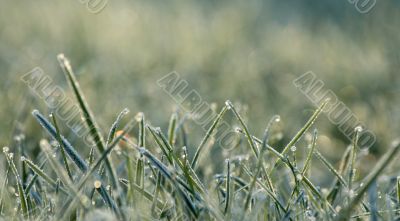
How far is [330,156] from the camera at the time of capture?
241 cm

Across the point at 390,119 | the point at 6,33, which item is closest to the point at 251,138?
the point at 390,119

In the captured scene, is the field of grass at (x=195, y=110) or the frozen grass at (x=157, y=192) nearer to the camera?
the frozen grass at (x=157, y=192)

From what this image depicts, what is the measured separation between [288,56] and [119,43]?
0.97 metres

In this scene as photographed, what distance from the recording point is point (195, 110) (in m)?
2.44

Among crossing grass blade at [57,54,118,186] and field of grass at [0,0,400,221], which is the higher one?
A: field of grass at [0,0,400,221]

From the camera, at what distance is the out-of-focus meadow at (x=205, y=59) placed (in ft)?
8.21

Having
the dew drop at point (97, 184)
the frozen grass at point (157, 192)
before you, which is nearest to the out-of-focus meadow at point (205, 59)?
the frozen grass at point (157, 192)

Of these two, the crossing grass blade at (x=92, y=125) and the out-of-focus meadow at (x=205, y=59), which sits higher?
the out-of-focus meadow at (x=205, y=59)

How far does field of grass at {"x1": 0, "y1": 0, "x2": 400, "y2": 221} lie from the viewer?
1277 millimetres

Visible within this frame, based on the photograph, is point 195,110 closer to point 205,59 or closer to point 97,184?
point 205,59

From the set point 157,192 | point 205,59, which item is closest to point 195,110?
point 205,59

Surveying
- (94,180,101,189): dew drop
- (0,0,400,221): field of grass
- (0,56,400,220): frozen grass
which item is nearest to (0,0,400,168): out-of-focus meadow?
(0,0,400,221): field of grass

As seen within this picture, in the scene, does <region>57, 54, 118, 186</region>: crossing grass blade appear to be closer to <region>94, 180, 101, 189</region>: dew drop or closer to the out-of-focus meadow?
<region>94, 180, 101, 189</region>: dew drop

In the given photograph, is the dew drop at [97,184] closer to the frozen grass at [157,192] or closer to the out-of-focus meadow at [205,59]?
the frozen grass at [157,192]
